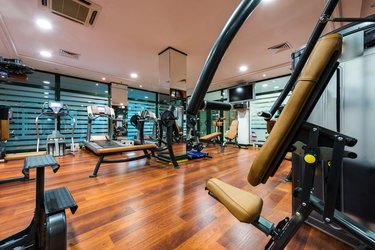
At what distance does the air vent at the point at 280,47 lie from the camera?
356 cm

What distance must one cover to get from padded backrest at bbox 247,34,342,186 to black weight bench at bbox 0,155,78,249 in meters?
1.01

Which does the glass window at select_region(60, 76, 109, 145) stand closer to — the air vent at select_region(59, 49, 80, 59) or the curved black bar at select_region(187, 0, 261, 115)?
the air vent at select_region(59, 49, 80, 59)

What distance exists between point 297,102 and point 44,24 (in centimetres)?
412

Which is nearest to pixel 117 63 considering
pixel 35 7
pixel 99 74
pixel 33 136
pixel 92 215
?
pixel 99 74

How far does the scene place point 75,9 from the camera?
8.15 ft

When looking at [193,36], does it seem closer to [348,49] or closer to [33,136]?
[348,49]

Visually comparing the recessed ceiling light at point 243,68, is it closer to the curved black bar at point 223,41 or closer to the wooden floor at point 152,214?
the wooden floor at point 152,214

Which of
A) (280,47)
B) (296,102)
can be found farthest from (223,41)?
(280,47)

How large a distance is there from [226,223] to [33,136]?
6.48 m

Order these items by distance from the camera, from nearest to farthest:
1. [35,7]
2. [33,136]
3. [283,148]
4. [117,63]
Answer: [283,148]
[35,7]
[117,63]
[33,136]

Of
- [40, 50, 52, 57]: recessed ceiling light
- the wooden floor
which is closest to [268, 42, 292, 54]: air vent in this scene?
the wooden floor

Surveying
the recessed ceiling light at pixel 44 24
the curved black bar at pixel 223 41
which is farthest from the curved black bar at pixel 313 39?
the recessed ceiling light at pixel 44 24

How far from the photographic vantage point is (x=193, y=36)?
10.6 feet

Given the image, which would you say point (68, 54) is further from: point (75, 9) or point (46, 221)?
point (46, 221)
